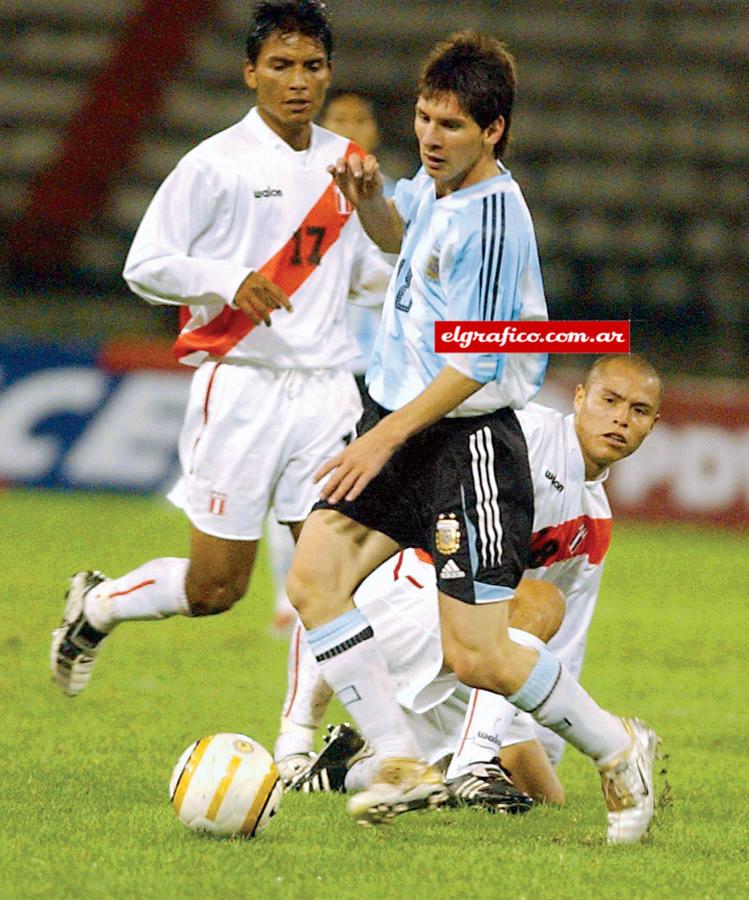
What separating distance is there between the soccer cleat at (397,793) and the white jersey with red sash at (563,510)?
845 mm

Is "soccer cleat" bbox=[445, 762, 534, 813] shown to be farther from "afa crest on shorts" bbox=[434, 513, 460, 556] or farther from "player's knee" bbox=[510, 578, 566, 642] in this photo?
"afa crest on shorts" bbox=[434, 513, 460, 556]

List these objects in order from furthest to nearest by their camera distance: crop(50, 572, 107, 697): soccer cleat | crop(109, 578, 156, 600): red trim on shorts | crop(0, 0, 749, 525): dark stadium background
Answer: crop(0, 0, 749, 525): dark stadium background → crop(50, 572, 107, 697): soccer cleat → crop(109, 578, 156, 600): red trim on shorts

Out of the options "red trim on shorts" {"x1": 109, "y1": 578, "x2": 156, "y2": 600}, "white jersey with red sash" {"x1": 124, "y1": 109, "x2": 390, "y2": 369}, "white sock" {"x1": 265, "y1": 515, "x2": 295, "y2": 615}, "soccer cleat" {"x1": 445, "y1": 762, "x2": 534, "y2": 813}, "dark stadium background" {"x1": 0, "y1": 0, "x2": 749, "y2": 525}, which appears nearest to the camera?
"soccer cleat" {"x1": 445, "y1": 762, "x2": 534, "y2": 813}

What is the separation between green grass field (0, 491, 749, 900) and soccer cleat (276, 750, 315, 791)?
10.5 inches

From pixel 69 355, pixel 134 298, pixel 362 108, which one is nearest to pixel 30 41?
pixel 134 298

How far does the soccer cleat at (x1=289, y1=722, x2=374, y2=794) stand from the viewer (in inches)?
182

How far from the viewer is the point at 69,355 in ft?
38.8

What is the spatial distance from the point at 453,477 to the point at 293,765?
1.25 metres

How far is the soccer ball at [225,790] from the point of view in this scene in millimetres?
3834

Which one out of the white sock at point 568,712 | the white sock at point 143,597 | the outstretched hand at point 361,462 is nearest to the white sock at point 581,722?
the white sock at point 568,712

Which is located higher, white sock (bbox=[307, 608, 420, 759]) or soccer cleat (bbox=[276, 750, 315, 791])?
white sock (bbox=[307, 608, 420, 759])

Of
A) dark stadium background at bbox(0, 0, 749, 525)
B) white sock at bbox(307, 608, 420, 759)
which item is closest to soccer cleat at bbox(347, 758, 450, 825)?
white sock at bbox(307, 608, 420, 759)

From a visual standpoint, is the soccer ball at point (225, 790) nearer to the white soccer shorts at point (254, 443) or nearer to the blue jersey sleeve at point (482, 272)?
the blue jersey sleeve at point (482, 272)

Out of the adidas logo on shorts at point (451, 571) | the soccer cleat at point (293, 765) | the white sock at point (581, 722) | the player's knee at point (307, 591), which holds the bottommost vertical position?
the soccer cleat at point (293, 765)
